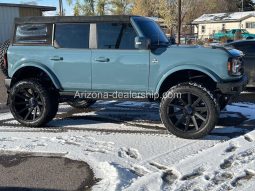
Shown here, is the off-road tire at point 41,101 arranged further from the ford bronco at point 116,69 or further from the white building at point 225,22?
the white building at point 225,22

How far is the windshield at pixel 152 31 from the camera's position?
7.00 meters

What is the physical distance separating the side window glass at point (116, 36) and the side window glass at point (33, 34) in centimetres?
96

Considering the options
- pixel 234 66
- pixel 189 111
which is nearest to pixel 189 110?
pixel 189 111

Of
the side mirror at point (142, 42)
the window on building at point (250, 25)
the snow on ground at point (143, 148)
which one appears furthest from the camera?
the window on building at point (250, 25)

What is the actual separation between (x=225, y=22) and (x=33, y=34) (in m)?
68.4

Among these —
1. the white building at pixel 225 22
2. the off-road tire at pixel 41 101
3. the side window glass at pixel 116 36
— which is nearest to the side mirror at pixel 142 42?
the side window glass at pixel 116 36

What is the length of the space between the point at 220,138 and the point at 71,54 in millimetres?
2792

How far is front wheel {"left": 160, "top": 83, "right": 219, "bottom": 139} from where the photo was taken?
6469 millimetres

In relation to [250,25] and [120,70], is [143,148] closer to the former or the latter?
[120,70]

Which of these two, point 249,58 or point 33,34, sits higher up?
point 33,34

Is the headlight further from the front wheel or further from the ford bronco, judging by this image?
the front wheel

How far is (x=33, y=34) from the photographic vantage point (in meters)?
7.51

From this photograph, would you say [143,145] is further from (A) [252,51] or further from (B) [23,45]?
(A) [252,51]

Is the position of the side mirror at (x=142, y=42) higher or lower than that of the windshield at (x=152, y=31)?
lower
